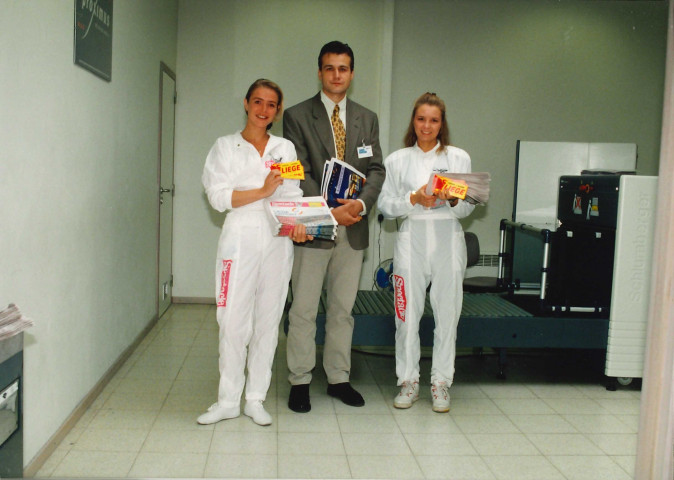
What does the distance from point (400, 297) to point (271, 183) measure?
0.96 m

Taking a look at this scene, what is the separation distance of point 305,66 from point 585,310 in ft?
11.5

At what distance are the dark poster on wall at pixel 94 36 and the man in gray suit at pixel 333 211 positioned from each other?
0.97 metres

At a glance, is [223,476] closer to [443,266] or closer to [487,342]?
[443,266]

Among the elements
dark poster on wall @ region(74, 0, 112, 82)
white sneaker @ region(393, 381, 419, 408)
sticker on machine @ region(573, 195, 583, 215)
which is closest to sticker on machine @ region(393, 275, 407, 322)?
white sneaker @ region(393, 381, 419, 408)

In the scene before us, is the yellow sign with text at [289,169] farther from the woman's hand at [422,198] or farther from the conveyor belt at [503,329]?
the conveyor belt at [503,329]

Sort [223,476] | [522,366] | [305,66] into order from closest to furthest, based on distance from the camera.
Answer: [223,476]
[522,366]
[305,66]

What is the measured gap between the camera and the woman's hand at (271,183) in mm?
Result: 2795

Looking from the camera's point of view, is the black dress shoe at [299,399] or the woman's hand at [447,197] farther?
the black dress shoe at [299,399]

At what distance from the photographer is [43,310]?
2.54 meters

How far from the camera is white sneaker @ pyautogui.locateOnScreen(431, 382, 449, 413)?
10.8 ft

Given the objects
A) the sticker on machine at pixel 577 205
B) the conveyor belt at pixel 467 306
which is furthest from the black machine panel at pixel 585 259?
the conveyor belt at pixel 467 306

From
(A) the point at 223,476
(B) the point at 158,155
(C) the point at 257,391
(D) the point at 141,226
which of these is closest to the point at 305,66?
(B) the point at 158,155

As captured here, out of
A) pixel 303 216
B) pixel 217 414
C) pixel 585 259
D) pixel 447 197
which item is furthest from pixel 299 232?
pixel 585 259

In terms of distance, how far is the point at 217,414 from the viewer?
9.80ft
